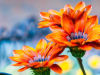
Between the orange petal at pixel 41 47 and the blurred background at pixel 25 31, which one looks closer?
the orange petal at pixel 41 47

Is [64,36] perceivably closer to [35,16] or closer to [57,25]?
[57,25]

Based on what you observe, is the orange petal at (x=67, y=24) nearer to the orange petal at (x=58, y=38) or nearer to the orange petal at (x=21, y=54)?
the orange petal at (x=58, y=38)

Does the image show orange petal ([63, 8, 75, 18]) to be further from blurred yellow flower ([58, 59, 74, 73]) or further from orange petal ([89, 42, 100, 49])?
blurred yellow flower ([58, 59, 74, 73])

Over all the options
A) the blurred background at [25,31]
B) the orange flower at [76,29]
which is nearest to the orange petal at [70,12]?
the orange flower at [76,29]

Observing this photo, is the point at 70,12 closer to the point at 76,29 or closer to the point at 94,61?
the point at 76,29

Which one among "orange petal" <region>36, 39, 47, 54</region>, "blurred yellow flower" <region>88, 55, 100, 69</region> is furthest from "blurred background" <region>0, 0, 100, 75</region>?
"orange petal" <region>36, 39, 47, 54</region>

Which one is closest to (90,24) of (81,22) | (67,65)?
(81,22)

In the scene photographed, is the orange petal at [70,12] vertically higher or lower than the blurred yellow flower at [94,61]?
higher
